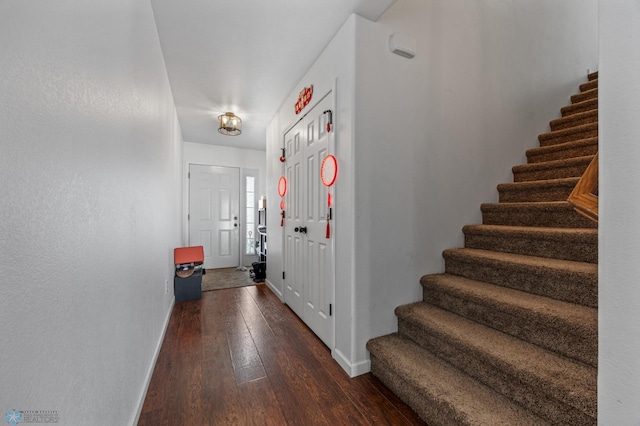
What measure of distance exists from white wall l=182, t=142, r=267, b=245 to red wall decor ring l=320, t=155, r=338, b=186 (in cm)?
349

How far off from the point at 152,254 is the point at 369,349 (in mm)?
1641

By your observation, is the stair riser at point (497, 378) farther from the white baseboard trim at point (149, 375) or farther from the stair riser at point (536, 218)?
the white baseboard trim at point (149, 375)

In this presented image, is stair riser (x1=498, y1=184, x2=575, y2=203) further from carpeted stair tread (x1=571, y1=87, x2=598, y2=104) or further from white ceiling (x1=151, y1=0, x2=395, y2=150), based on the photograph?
white ceiling (x1=151, y1=0, x2=395, y2=150)

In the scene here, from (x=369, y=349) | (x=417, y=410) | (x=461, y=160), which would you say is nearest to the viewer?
(x=417, y=410)

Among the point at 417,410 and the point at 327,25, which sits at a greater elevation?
the point at 327,25

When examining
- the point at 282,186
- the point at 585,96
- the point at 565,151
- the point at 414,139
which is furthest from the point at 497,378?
the point at 585,96

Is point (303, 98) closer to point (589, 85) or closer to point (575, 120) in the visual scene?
point (575, 120)

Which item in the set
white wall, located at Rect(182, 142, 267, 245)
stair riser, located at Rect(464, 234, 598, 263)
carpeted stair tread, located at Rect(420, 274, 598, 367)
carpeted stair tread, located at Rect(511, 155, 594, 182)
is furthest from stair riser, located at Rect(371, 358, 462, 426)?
white wall, located at Rect(182, 142, 267, 245)

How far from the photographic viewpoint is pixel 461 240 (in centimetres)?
208

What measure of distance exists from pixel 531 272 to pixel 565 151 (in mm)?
1469

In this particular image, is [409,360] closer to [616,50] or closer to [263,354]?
[263,354]

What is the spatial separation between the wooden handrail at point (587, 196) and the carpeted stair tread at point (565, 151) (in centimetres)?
176

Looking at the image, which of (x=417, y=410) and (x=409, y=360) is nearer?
(x=417, y=410)

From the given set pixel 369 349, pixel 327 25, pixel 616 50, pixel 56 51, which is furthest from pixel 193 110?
pixel 616 50
